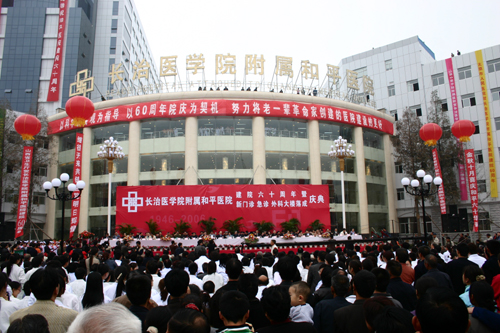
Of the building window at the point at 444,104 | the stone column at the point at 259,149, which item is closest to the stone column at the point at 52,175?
the stone column at the point at 259,149

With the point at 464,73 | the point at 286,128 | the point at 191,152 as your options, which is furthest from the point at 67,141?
the point at 464,73

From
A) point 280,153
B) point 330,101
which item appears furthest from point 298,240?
point 330,101

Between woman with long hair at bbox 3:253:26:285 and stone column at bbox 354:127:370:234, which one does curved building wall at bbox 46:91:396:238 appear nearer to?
stone column at bbox 354:127:370:234

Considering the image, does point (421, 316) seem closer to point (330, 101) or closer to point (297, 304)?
point (297, 304)

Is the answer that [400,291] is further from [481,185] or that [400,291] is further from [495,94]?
[495,94]

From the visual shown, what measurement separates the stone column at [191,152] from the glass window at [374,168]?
15034 millimetres

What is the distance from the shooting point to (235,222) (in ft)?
75.7

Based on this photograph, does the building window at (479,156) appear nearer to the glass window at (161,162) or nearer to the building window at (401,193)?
the building window at (401,193)

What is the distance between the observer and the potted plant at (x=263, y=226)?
2295cm

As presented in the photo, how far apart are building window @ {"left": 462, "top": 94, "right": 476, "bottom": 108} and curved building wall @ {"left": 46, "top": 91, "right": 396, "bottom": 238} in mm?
7801

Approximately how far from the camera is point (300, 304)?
3705 millimetres

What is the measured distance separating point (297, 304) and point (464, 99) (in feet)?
108

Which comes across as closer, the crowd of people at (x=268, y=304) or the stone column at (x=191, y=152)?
the crowd of people at (x=268, y=304)

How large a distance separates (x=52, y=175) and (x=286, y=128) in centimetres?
1978
